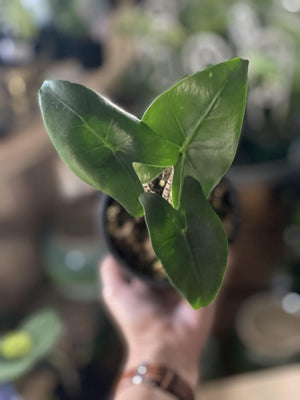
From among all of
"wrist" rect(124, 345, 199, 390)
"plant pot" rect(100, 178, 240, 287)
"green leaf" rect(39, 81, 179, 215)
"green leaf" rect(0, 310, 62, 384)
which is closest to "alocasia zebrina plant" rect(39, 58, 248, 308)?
"green leaf" rect(39, 81, 179, 215)

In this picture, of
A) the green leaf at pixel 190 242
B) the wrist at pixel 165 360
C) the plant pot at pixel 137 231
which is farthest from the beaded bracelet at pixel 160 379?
the green leaf at pixel 190 242

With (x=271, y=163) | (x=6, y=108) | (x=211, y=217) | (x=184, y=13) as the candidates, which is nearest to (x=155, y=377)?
(x=211, y=217)

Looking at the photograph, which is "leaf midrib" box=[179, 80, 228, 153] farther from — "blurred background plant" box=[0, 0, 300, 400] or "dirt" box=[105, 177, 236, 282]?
"blurred background plant" box=[0, 0, 300, 400]

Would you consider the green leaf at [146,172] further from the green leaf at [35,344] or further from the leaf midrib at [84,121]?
the green leaf at [35,344]

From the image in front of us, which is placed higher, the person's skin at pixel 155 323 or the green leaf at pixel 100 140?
the green leaf at pixel 100 140

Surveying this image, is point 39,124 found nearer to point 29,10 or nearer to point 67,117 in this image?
point 29,10

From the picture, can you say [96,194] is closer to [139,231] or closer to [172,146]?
[139,231]
